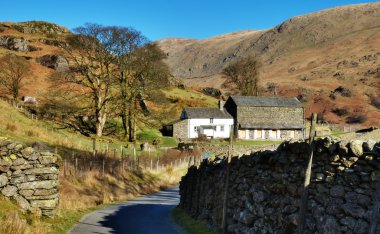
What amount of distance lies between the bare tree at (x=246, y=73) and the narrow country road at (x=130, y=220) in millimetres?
65252

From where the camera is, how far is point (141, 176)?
38.8 metres

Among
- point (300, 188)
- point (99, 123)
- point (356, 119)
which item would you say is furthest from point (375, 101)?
point (300, 188)

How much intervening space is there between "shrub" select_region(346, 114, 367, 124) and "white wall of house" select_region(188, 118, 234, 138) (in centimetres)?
4011

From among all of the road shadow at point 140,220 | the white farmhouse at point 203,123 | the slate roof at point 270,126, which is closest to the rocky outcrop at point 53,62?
the white farmhouse at point 203,123

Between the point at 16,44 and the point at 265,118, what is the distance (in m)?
55.4

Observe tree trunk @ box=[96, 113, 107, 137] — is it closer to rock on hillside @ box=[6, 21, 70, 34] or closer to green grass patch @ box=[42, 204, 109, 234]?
green grass patch @ box=[42, 204, 109, 234]

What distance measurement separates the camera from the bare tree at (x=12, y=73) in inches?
2379

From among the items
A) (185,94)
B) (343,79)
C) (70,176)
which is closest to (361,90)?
(343,79)

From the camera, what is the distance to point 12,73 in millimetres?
61781

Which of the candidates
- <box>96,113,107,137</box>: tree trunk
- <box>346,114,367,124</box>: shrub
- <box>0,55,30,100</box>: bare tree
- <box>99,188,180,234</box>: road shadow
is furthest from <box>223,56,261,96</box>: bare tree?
<box>99,188,180,234</box>: road shadow

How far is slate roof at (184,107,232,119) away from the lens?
71938 mm

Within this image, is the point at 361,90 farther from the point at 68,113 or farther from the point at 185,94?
the point at 68,113

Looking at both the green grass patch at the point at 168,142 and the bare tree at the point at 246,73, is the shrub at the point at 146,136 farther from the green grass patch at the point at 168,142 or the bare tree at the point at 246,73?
the bare tree at the point at 246,73

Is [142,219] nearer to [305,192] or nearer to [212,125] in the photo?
[305,192]
